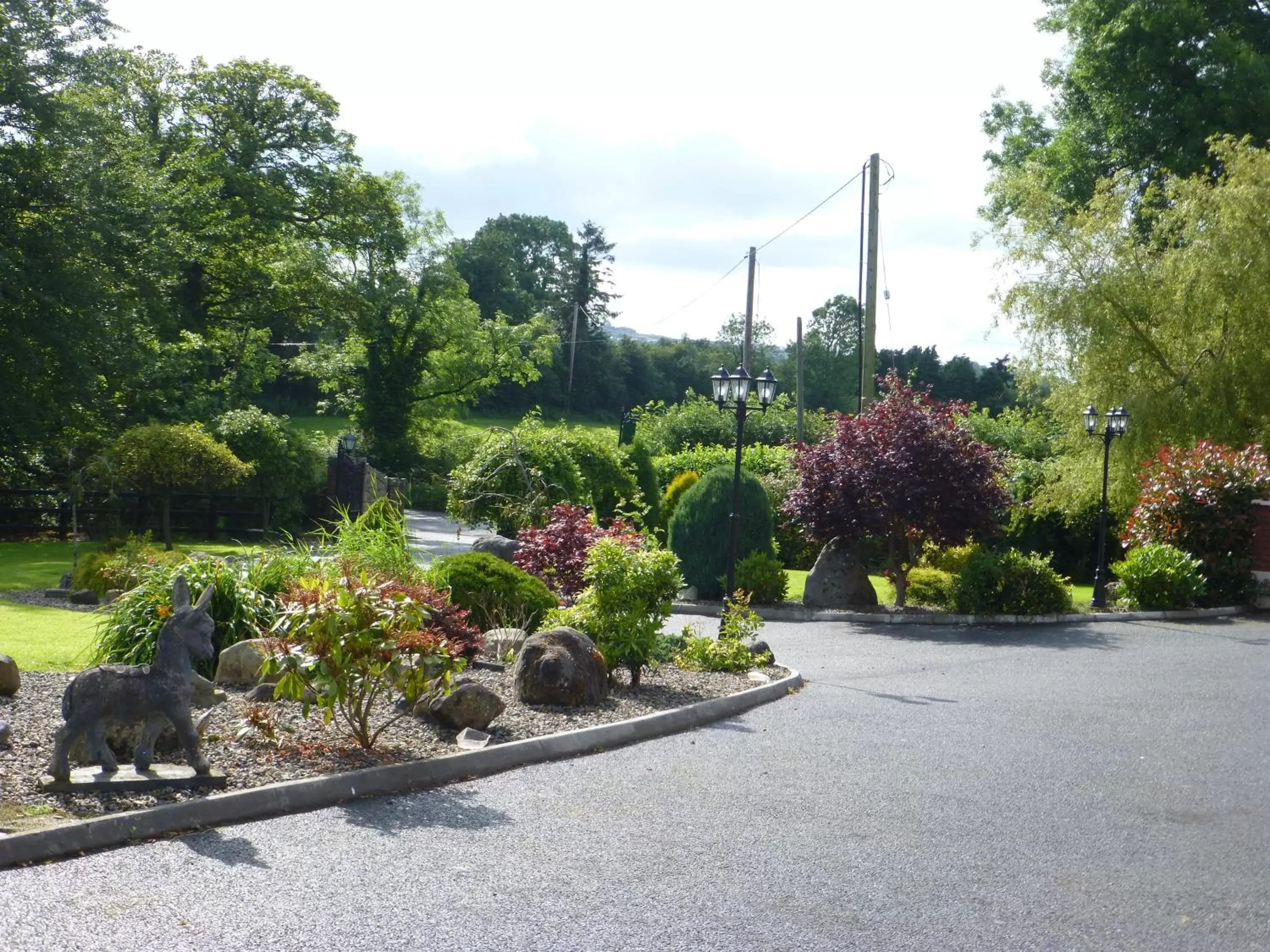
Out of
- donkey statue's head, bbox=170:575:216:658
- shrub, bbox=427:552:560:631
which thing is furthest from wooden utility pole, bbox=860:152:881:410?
donkey statue's head, bbox=170:575:216:658

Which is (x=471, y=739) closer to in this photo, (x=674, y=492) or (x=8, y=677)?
(x=8, y=677)

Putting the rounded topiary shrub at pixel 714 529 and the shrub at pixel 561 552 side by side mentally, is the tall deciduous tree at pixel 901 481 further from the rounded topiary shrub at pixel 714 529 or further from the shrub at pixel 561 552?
the shrub at pixel 561 552

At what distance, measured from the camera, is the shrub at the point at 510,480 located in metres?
22.2

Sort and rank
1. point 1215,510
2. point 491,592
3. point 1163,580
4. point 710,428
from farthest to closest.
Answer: point 710,428
point 1215,510
point 1163,580
point 491,592

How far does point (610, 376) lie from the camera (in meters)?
73.2

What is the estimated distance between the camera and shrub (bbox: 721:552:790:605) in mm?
18547

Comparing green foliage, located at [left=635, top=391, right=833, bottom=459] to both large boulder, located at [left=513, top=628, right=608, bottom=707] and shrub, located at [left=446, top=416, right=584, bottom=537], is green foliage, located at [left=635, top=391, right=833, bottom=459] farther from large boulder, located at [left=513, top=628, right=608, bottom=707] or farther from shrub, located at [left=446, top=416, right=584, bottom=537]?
large boulder, located at [left=513, top=628, right=608, bottom=707]

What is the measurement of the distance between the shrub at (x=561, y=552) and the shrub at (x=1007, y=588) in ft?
19.8

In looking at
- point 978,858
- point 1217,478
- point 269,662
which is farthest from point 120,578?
point 1217,478

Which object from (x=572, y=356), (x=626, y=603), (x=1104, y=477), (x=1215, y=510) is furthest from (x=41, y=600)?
(x=572, y=356)

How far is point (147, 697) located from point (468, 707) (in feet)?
7.84

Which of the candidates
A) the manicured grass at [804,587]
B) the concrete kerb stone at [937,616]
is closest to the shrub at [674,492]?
the manicured grass at [804,587]

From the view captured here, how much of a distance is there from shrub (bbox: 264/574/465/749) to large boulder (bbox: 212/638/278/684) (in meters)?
1.89

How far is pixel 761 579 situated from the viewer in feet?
60.7
